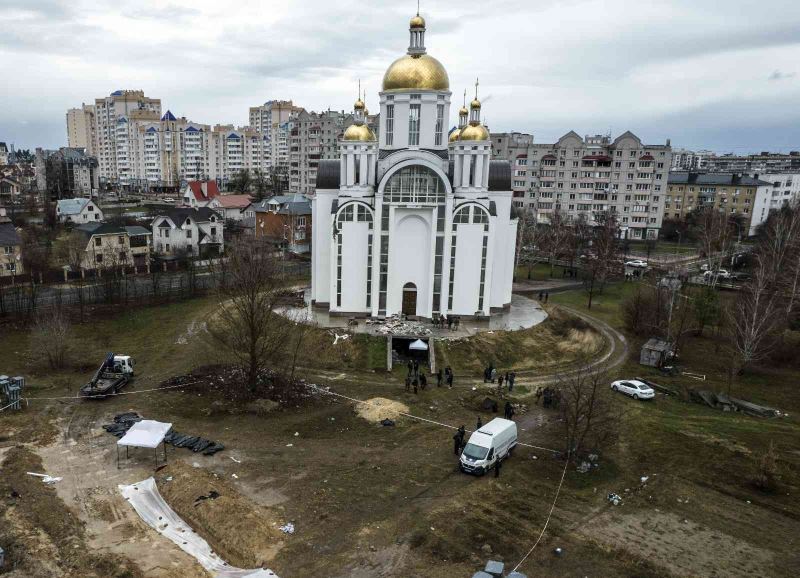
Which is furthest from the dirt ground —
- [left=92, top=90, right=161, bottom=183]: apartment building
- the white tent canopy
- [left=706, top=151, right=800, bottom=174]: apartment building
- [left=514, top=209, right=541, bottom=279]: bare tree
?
[left=706, top=151, right=800, bottom=174]: apartment building

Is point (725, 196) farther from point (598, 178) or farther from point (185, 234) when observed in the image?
point (185, 234)

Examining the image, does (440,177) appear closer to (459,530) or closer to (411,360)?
(411,360)

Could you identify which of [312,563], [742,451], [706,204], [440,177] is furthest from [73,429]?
[706,204]

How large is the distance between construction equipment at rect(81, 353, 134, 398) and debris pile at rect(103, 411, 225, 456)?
2956 millimetres

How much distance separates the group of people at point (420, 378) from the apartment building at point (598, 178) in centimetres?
5156

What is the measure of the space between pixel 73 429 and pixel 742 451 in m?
25.4

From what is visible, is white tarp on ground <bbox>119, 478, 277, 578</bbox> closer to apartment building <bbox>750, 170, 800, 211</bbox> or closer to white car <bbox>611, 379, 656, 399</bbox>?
white car <bbox>611, 379, 656, 399</bbox>

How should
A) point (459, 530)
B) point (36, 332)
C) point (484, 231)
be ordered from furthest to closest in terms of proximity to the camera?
point (484, 231) < point (36, 332) < point (459, 530)

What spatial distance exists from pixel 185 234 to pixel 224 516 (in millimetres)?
47337

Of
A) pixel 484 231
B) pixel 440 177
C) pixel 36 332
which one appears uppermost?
pixel 440 177

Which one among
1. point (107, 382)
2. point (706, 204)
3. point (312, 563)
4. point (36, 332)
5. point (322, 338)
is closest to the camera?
point (312, 563)

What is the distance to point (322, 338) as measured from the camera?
32.2m

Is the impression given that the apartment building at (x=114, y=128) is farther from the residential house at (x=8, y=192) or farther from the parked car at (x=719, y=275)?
the parked car at (x=719, y=275)

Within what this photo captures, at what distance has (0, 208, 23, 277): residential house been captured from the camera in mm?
45312
